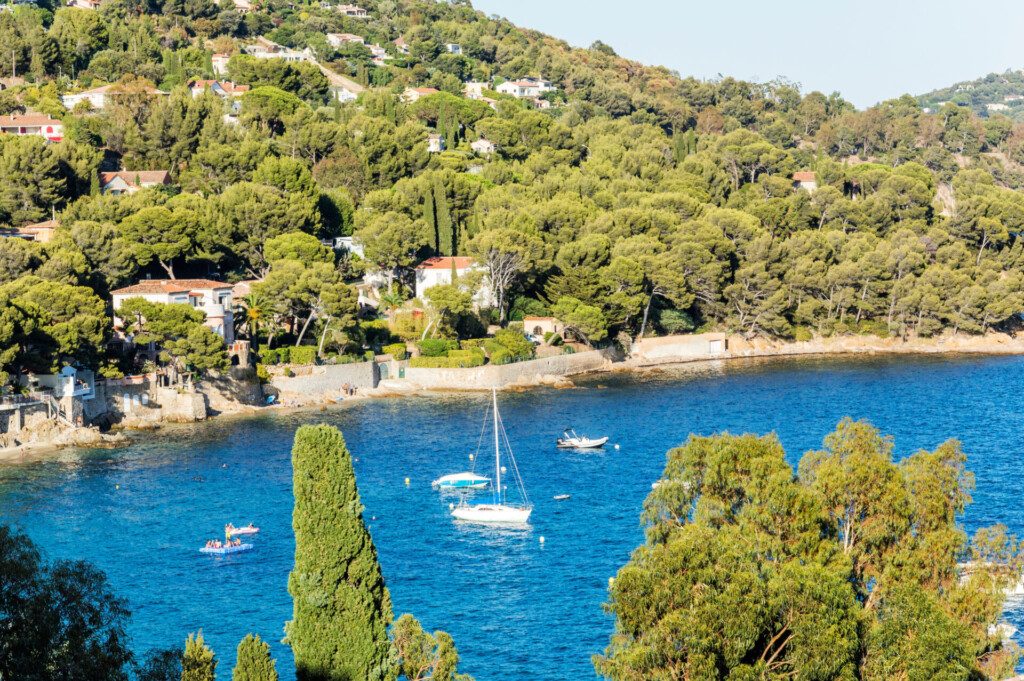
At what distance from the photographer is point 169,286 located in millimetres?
77188

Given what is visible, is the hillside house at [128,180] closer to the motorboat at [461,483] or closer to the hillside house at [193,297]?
the hillside house at [193,297]

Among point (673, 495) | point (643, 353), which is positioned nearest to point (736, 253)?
point (643, 353)

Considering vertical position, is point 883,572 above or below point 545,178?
below

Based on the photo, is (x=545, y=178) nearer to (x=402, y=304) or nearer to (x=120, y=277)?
(x=402, y=304)

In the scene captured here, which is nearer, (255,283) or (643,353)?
(255,283)

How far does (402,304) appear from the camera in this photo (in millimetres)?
90688

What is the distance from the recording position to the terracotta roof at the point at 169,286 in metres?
76.3

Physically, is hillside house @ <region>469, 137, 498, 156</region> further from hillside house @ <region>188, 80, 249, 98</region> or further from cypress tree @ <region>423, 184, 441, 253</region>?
cypress tree @ <region>423, 184, 441, 253</region>

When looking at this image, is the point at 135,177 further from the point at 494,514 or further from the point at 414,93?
the point at 494,514

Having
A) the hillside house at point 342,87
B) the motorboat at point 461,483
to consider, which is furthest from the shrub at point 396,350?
the hillside house at point 342,87

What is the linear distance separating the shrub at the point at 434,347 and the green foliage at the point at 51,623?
6000cm

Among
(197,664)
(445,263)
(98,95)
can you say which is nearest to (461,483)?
(197,664)

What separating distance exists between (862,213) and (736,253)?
22.2 m

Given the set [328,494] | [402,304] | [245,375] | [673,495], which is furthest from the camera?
[402,304]
